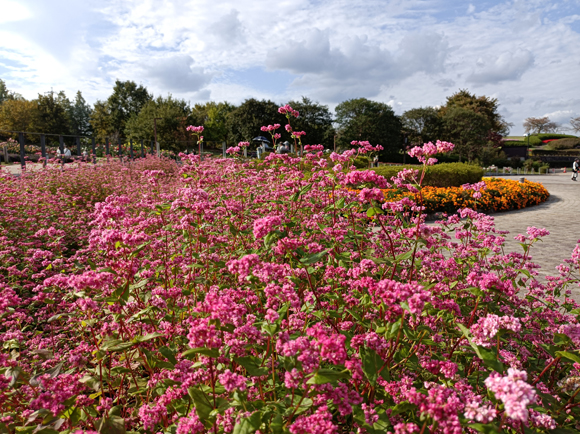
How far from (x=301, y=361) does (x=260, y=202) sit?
12.0ft

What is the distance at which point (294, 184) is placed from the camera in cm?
466

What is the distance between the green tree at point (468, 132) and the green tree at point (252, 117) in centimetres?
2350

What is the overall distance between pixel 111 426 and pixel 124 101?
7738cm

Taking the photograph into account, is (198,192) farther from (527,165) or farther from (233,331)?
(527,165)

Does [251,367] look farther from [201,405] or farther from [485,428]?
[485,428]

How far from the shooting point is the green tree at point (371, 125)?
161 feet

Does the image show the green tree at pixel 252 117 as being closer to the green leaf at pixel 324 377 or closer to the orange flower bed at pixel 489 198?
the orange flower bed at pixel 489 198

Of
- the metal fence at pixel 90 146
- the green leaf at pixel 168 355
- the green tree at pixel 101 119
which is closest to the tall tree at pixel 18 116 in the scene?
the green tree at pixel 101 119

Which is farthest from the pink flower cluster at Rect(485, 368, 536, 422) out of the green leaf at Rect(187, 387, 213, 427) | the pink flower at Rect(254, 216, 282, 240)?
the pink flower at Rect(254, 216, 282, 240)

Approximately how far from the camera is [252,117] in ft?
157

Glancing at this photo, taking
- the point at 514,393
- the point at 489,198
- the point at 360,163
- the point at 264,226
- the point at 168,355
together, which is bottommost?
the point at 489,198

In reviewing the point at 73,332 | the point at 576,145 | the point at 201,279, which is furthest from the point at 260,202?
the point at 576,145

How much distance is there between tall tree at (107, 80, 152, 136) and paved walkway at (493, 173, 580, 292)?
6755 centimetres

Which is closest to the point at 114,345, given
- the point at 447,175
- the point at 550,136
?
the point at 447,175
